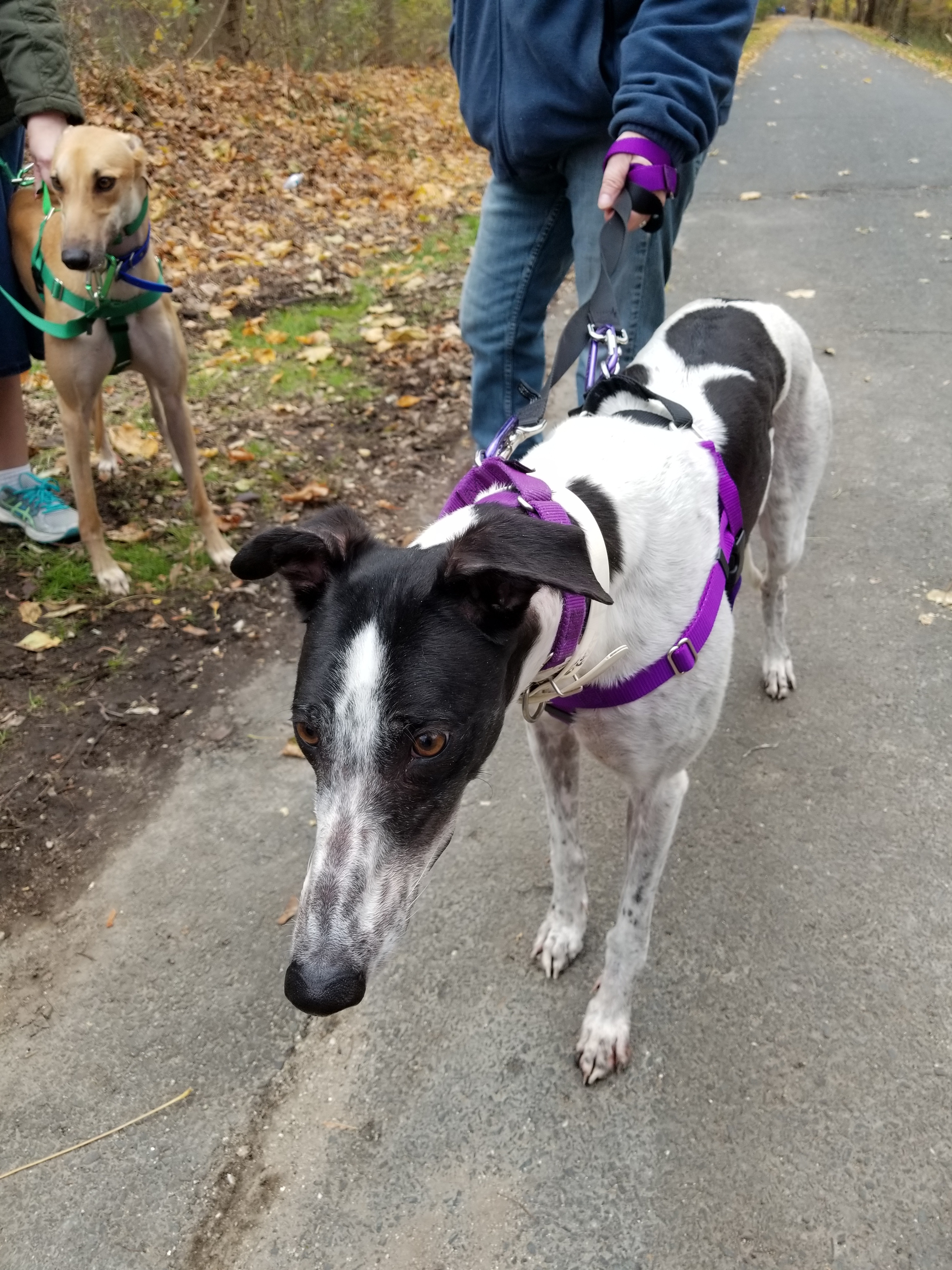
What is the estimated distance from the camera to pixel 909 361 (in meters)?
6.05

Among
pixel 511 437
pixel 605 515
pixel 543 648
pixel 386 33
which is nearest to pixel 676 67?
pixel 511 437

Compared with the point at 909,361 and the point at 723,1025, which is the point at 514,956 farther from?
the point at 909,361

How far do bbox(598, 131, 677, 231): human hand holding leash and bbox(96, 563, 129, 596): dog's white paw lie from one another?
2734 millimetres

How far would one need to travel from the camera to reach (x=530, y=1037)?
2457 millimetres

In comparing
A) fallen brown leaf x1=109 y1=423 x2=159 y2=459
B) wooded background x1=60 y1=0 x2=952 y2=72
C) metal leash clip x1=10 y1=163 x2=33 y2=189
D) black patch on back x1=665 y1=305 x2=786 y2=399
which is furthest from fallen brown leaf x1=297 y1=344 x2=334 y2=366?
black patch on back x1=665 y1=305 x2=786 y2=399

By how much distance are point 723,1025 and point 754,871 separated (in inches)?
22.4

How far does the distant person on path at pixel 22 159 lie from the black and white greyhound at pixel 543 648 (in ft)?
9.10

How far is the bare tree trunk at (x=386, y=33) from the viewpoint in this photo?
15312 millimetres

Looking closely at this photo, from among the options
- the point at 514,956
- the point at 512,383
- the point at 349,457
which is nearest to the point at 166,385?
the point at 349,457

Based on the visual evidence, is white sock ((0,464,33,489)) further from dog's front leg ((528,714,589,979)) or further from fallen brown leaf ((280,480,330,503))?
dog's front leg ((528,714,589,979))

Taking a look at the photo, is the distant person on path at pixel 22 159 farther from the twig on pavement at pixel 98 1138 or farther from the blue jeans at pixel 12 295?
the twig on pavement at pixel 98 1138

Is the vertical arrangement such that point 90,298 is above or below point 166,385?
above

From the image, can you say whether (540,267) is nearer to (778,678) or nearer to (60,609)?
(778,678)

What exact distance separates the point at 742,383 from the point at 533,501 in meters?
1.20
